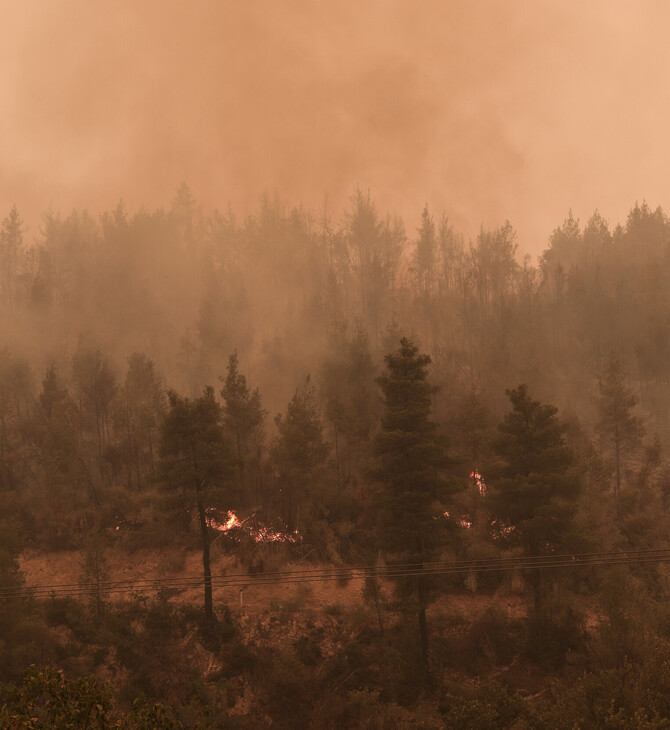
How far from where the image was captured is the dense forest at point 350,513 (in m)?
21.9

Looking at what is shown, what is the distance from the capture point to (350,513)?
36.0 m

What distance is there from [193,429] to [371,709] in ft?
49.9

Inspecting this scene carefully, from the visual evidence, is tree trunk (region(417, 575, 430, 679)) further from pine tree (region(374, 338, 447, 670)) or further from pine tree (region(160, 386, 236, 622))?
pine tree (region(160, 386, 236, 622))

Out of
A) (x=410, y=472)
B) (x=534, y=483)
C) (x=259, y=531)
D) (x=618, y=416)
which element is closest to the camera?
(x=410, y=472)

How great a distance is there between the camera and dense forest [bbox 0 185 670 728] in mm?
21906

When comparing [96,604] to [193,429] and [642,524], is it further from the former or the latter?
[642,524]

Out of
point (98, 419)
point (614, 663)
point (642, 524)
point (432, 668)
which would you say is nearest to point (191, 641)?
point (432, 668)

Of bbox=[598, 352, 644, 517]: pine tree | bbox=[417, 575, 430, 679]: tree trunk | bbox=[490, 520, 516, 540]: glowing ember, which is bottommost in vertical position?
bbox=[417, 575, 430, 679]: tree trunk

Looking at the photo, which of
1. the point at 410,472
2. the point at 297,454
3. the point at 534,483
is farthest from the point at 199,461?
the point at 534,483

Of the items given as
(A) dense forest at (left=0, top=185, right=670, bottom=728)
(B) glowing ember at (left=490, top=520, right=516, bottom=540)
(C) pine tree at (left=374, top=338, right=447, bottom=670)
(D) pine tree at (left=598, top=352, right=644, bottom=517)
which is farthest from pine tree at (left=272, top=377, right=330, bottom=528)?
(D) pine tree at (left=598, top=352, right=644, bottom=517)

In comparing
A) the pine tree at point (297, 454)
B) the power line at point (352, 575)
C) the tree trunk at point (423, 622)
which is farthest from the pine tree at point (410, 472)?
the pine tree at point (297, 454)

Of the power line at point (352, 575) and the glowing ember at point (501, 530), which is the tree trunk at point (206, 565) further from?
the glowing ember at point (501, 530)

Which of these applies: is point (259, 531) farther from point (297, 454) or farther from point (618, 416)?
point (618, 416)

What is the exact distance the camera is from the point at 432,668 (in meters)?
23.3
